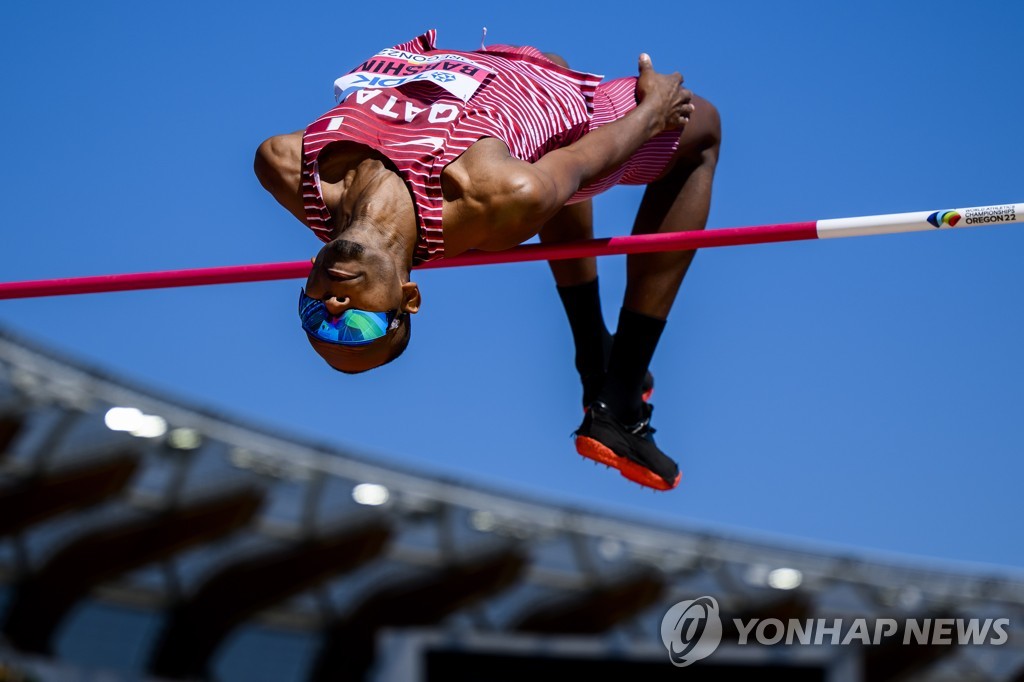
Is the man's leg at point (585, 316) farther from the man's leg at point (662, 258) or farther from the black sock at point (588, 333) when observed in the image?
the man's leg at point (662, 258)

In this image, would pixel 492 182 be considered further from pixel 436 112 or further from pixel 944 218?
pixel 944 218

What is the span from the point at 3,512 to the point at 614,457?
43.3 ft

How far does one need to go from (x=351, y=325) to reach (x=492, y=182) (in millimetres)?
590

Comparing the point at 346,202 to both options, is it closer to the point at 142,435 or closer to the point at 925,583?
the point at 142,435

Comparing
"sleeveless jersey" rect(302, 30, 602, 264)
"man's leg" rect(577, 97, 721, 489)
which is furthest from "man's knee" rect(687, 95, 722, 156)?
"sleeveless jersey" rect(302, 30, 602, 264)

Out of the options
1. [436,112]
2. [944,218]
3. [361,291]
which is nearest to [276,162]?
[436,112]

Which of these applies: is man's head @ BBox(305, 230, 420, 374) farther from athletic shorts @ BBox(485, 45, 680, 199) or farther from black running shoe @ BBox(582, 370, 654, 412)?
black running shoe @ BBox(582, 370, 654, 412)

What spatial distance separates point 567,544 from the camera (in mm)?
18953

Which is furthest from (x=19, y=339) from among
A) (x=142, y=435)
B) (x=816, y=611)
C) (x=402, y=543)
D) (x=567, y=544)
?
(x=816, y=611)

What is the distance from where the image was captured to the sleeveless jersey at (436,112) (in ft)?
13.3

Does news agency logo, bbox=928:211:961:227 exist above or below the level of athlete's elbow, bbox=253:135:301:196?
above

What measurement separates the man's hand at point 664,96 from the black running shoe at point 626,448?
1.14m

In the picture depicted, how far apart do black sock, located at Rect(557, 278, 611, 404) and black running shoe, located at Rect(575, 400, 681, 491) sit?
241 mm

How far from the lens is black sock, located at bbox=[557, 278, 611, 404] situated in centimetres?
548
